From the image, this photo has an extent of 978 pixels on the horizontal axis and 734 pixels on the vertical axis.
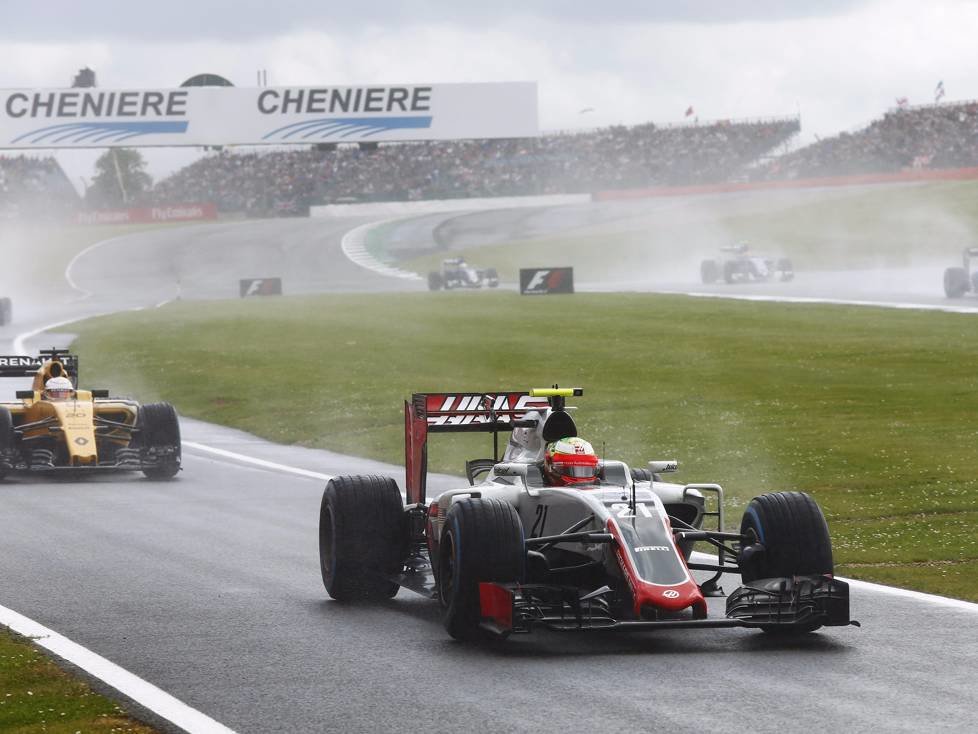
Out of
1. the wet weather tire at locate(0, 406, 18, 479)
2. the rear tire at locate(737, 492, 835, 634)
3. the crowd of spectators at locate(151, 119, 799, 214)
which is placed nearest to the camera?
the rear tire at locate(737, 492, 835, 634)

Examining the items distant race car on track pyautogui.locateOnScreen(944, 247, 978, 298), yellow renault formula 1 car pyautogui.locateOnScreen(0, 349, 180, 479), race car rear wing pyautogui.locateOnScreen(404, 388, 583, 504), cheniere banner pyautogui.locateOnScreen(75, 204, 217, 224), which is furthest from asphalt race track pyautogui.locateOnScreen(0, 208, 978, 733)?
cheniere banner pyautogui.locateOnScreen(75, 204, 217, 224)

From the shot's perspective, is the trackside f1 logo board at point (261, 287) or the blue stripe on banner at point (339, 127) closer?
the trackside f1 logo board at point (261, 287)

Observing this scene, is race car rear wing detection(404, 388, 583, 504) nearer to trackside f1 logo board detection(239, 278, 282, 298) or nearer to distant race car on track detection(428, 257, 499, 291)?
distant race car on track detection(428, 257, 499, 291)

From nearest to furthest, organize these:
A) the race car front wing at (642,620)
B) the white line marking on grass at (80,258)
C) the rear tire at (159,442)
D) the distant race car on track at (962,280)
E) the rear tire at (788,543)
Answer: the race car front wing at (642,620) → the rear tire at (788,543) → the rear tire at (159,442) → the distant race car on track at (962,280) → the white line marking on grass at (80,258)

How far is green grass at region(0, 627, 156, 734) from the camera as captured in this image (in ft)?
28.5

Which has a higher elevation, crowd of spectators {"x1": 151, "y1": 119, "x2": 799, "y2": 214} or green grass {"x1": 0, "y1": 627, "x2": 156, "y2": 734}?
crowd of spectators {"x1": 151, "y1": 119, "x2": 799, "y2": 214}

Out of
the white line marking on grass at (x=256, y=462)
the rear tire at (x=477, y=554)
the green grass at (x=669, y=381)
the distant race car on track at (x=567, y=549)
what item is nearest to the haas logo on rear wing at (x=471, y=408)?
the distant race car on track at (x=567, y=549)

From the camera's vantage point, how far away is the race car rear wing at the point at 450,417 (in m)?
13.1

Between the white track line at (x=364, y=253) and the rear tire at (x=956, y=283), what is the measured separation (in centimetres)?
2878

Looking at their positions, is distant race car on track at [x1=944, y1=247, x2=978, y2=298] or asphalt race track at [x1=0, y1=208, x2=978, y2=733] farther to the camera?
distant race car on track at [x1=944, y1=247, x2=978, y2=298]

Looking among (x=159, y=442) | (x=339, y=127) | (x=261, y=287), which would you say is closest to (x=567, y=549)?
(x=159, y=442)

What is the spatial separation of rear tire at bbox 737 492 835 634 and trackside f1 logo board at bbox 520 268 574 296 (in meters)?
48.8

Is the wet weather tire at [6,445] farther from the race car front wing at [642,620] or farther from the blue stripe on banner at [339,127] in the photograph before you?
the blue stripe on banner at [339,127]

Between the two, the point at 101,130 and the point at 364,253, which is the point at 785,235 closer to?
the point at 364,253
